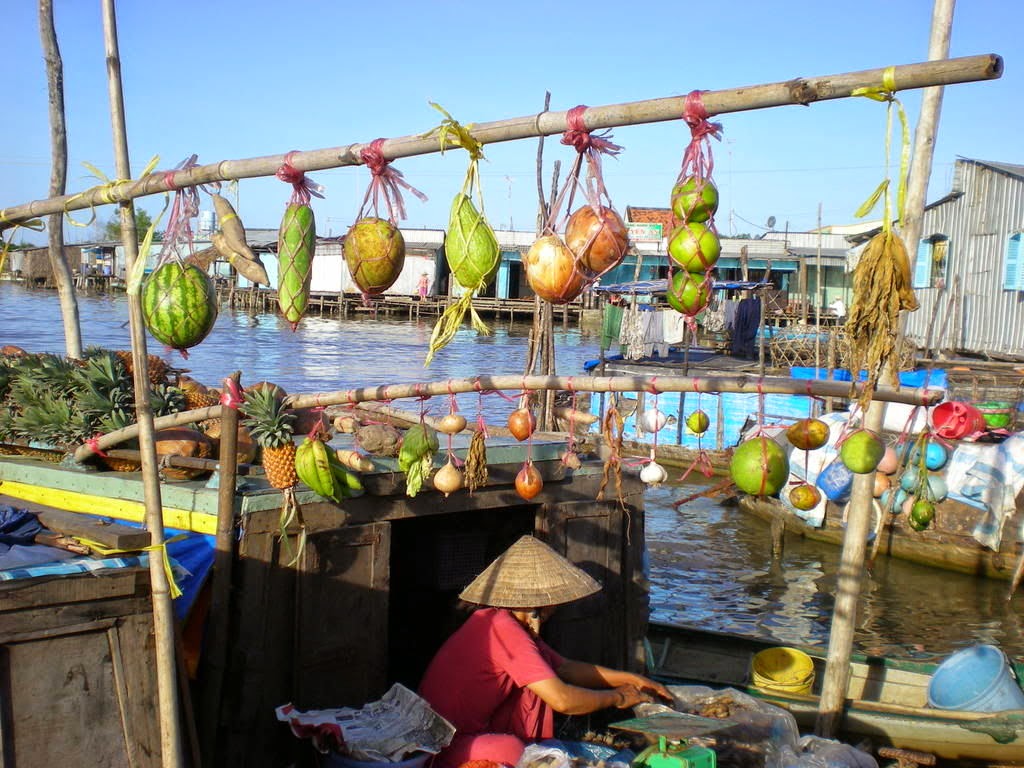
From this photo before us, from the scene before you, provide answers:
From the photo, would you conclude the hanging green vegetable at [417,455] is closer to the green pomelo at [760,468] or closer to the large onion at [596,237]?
the green pomelo at [760,468]

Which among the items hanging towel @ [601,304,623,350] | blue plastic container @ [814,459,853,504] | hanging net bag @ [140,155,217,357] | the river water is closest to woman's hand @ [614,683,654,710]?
hanging net bag @ [140,155,217,357]

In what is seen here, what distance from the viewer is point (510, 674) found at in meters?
4.23

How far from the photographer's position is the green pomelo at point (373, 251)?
2.93 meters

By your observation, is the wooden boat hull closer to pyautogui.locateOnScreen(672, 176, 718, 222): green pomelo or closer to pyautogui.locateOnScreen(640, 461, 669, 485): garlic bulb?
pyautogui.locateOnScreen(640, 461, 669, 485): garlic bulb

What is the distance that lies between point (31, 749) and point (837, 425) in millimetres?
9582

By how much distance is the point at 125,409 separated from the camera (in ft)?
17.3

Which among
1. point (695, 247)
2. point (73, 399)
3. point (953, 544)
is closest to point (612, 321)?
point (953, 544)

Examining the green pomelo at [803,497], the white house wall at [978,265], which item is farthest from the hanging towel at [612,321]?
the green pomelo at [803,497]

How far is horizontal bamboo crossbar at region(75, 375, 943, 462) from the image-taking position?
3.79m

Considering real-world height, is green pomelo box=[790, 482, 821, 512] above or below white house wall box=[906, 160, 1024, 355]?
below

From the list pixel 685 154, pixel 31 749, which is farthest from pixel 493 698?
pixel 685 154

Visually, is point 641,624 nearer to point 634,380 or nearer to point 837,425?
point 634,380

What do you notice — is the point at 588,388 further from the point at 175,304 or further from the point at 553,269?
the point at 175,304

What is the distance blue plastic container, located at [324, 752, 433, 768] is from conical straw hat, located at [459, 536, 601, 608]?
2.34 feet
